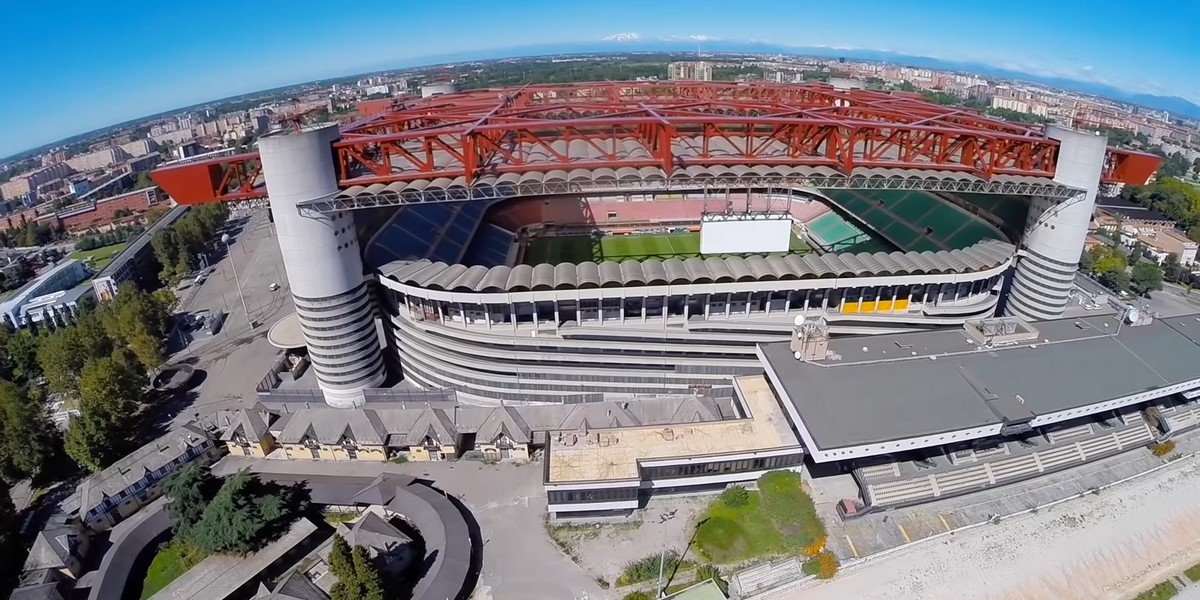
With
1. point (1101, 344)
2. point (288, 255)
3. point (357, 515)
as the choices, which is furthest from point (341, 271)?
point (1101, 344)

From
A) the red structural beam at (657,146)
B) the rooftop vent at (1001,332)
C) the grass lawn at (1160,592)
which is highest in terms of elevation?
the red structural beam at (657,146)

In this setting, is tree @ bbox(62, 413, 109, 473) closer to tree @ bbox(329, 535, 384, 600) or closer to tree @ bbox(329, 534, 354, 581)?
tree @ bbox(329, 534, 354, 581)

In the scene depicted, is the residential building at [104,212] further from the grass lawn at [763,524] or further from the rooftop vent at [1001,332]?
the rooftop vent at [1001,332]

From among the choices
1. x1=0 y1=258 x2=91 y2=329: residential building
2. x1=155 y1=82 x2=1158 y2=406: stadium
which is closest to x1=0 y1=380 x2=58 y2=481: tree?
x1=155 y1=82 x2=1158 y2=406: stadium

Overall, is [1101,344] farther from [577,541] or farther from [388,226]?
[388,226]

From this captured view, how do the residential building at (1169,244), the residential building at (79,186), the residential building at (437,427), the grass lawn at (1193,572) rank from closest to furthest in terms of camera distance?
1. the grass lawn at (1193,572)
2. the residential building at (437,427)
3. the residential building at (1169,244)
4. the residential building at (79,186)

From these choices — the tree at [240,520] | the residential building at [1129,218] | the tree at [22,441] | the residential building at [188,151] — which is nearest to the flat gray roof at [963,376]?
the tree at [240,520]

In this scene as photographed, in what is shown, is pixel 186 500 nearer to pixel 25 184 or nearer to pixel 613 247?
pixel 613 247
